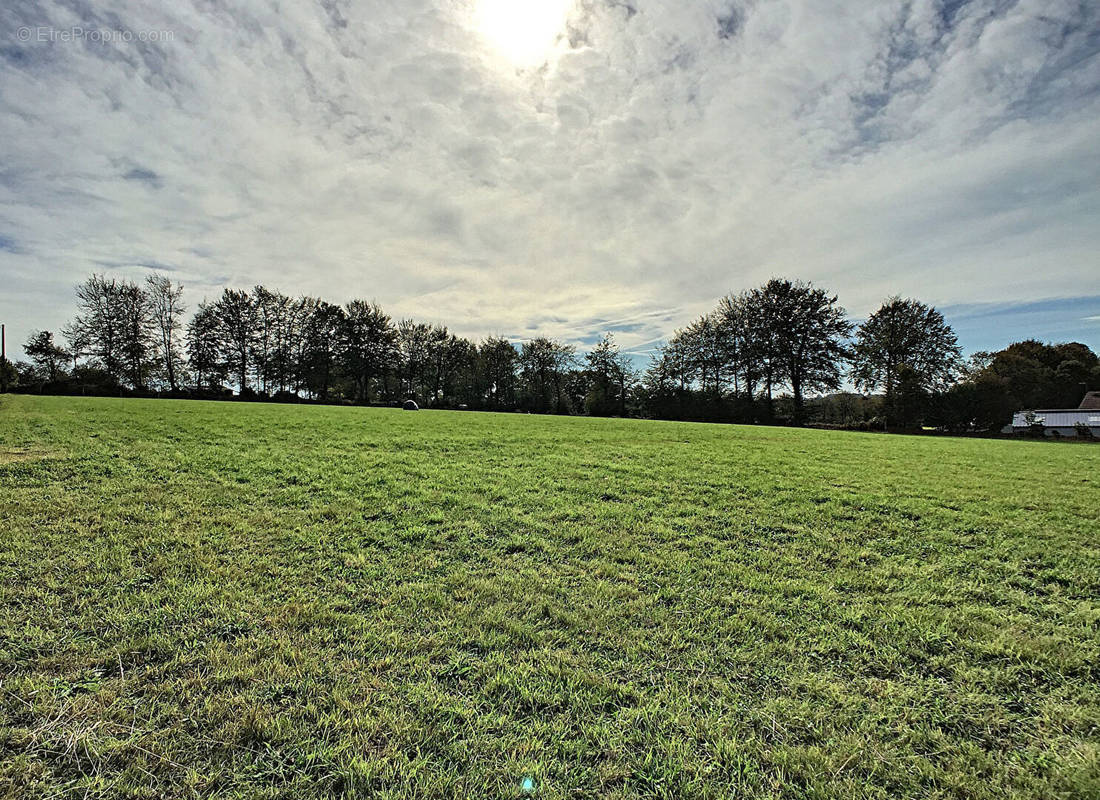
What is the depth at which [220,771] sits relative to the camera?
223cm

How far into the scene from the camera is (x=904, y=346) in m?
40.6

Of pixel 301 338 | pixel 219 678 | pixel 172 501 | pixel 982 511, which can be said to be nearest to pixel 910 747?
pixel 219 678

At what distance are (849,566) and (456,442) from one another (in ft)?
31.3

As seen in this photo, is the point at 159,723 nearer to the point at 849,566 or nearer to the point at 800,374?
the point at 849,566

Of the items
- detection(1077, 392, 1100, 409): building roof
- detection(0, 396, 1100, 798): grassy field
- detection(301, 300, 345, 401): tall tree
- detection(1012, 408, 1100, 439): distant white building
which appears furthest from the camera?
detection(301, 300, 345, 401): tall tree

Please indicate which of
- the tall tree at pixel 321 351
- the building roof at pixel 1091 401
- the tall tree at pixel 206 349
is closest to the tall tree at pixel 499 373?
the tall tree at pixel 321 351

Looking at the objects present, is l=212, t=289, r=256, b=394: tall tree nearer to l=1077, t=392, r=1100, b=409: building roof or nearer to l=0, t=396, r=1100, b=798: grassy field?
l=0, t=396, r=1100, b=798: grassy field

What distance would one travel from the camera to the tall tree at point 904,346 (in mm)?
39656

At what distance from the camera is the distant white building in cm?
3600

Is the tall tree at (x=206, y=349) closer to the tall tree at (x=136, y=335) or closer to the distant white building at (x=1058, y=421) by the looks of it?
the tall tree at (x=136, y=335)

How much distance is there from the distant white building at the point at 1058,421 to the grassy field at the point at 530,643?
Result: 41.3 meters

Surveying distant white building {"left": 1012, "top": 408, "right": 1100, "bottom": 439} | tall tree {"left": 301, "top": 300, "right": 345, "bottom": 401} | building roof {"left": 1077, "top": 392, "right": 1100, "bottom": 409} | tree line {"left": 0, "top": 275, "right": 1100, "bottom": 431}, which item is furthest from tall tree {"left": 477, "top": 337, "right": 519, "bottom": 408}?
building roof {"left": 1077, "top": 392, "right": 1100, "bottom": 409}

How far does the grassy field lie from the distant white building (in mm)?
41280

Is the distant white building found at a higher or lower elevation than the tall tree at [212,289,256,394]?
lower
